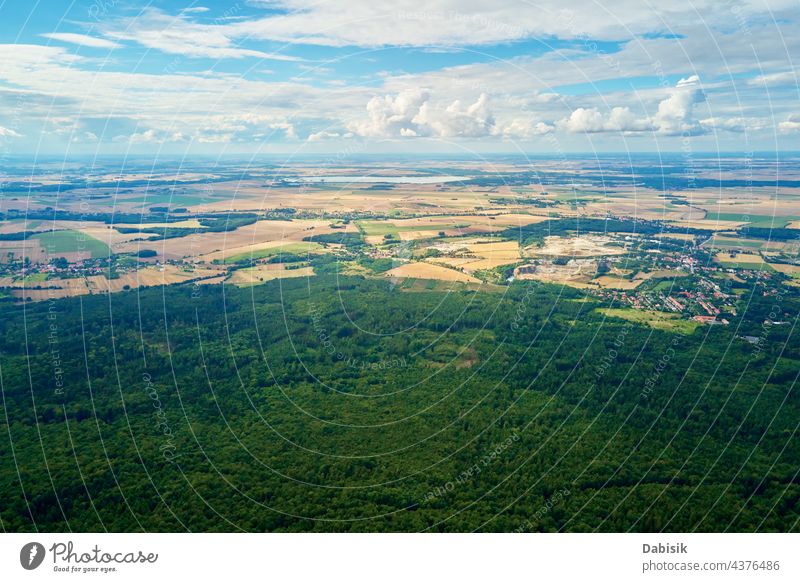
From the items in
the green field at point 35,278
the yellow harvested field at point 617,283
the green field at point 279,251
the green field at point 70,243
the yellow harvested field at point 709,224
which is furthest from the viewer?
the yellow harvested field at point 709,224

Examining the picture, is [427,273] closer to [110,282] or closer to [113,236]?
[110,282]

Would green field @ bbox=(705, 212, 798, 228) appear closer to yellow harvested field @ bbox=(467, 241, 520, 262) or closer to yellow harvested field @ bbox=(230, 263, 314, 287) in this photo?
yellow harvested field @ bbox=(467, 241, 520, 262)

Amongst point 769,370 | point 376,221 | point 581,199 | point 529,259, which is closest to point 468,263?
point 529,259

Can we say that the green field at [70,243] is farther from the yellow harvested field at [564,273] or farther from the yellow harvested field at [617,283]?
the yellow harvested field at [617,283]

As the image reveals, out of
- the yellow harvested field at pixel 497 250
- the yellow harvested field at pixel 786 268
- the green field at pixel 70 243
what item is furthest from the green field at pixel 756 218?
the green field at pixel 70 243
